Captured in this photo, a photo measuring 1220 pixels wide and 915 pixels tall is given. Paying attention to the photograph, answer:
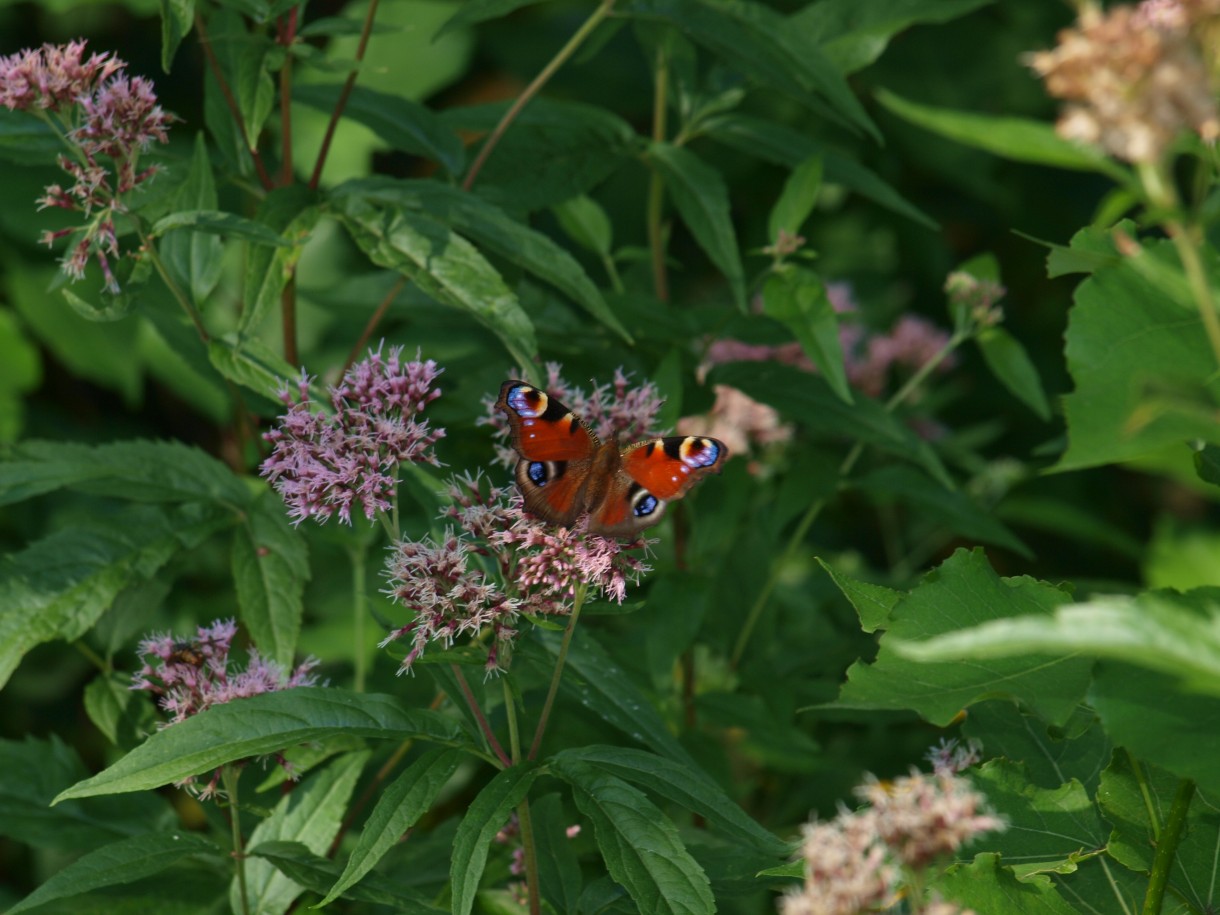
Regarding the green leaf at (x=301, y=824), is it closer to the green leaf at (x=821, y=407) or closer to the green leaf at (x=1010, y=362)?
the green leaf at (x=821, y=407)

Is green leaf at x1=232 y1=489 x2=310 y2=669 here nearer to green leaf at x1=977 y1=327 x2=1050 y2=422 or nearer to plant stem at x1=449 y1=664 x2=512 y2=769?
plant stem at x1=449 y1=664 x2=512 y2=769

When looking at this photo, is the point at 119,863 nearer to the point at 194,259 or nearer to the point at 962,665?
the point at 194,259

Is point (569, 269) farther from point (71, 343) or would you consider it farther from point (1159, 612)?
point (71, 343)

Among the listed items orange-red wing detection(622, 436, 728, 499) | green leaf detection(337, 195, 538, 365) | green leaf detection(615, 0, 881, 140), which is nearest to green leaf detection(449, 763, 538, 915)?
orange-red wing detection(622, 436, 728, 499)

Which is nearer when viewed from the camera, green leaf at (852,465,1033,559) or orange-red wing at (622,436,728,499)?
orange-red wing at (622,436,728,499)

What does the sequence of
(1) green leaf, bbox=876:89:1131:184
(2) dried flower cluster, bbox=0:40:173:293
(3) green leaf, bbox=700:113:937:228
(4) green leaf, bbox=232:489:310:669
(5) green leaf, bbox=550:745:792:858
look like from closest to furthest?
(1) green leaf, bbox=876:89:1131:184, (5) green leaf, bbox=550:745:792:858, (2) dried flower cluster, bbox=0:40:173:293, (4) green leaf, bbox=232:489:310:669, (3) green leaf, bbox=700:113:937:228

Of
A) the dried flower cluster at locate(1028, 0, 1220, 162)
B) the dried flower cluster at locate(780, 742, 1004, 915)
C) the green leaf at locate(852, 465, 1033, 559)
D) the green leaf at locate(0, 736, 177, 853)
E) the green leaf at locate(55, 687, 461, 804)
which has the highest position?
the dried flower cluster at locate(1028, 0, 1220, 162)

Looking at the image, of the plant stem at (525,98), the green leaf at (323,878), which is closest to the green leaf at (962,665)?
the green leaf at (323,878)

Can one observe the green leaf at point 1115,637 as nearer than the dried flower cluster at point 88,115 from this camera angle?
Yes
